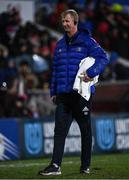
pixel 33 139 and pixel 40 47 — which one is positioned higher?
pixel 40 47

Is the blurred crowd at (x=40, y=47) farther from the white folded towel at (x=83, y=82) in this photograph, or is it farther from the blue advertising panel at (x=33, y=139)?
the white folded towel at (x=83, y=82)

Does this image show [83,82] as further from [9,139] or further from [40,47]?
[40,47]

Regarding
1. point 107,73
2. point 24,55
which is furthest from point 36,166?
point 107,73

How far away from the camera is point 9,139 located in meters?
15.5

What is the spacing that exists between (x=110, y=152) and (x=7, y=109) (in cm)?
247

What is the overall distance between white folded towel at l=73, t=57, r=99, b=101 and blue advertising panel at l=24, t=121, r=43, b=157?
5082mm

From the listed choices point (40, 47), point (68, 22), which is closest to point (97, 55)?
point (68, 22)

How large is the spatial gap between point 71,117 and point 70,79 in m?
0.57

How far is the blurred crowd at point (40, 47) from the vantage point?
17.6 metres

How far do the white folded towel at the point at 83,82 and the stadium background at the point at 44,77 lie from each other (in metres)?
4.47

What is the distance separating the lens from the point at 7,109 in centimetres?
1709

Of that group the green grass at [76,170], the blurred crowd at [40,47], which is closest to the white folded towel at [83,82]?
the green grass at [76,170]

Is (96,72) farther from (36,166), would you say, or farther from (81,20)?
(81,20)

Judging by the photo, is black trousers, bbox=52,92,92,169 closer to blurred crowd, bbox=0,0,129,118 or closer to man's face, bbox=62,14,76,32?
man's face, bbox=62,14,76,32
